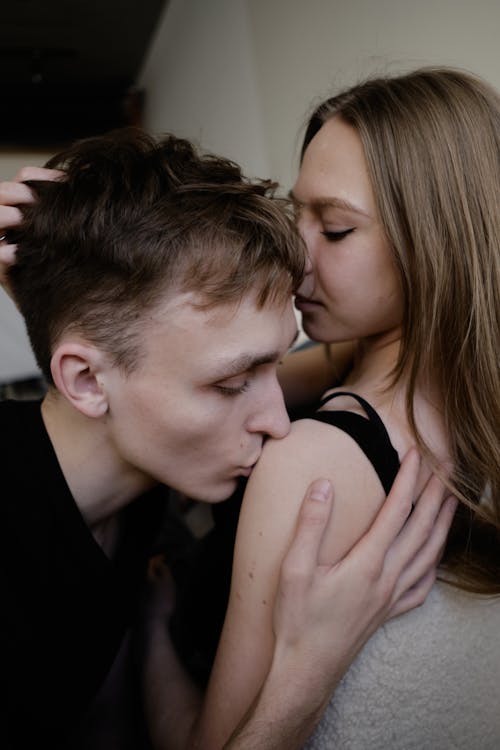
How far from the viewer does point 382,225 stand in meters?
0.86

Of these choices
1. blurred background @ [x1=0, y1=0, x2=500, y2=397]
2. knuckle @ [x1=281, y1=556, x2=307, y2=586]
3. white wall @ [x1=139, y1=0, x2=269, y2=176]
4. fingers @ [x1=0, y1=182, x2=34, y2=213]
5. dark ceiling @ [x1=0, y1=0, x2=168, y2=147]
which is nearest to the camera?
knuckle @ [x1=281, y1=556, x2=307, y2=586]

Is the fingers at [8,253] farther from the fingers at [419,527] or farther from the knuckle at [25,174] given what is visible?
the fingers at [419,527]

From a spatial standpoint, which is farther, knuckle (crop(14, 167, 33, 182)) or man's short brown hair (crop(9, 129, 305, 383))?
knuckle (crop(14, 167, 33, 182))

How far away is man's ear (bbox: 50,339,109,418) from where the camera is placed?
0.83 metres

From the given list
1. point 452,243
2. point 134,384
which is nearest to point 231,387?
point 134,384

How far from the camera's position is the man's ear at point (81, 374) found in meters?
0.83

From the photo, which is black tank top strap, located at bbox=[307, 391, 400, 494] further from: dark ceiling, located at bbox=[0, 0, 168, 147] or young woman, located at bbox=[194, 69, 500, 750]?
dark ceiling, located at bbox=[0, 0, 168, 147]

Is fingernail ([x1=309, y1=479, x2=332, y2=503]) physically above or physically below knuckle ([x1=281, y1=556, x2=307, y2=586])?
above

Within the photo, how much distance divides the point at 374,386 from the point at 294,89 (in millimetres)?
1804

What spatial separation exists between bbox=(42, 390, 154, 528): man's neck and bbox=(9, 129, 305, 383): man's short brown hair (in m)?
0.13

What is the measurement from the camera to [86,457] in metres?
0.94

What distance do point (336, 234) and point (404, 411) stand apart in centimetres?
29

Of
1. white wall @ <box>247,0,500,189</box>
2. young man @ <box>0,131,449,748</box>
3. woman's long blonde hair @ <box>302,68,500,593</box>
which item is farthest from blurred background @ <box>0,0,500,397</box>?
young man @ <box>0,131,449,748</box>

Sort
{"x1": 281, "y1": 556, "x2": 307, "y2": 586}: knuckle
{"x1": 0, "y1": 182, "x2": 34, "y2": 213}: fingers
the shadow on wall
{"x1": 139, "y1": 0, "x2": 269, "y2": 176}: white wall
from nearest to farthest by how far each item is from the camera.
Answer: {"x1": 281, "y1": 556, "x2": 307, "y2": 586}: knuckle, {"x1": 0, "y1": 182, "x2": 34, "y2": 213}: fingers, the shadow on wall, {"x1": 139, "y1": 0, "x2": 269, "y2": 176}: white wall
